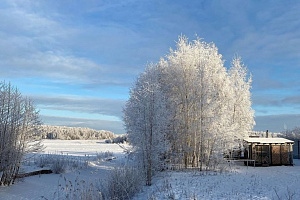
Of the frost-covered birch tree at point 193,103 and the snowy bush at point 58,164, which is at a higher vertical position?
the frost-covered birch tree at point 193,103

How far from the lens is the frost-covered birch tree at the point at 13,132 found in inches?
659

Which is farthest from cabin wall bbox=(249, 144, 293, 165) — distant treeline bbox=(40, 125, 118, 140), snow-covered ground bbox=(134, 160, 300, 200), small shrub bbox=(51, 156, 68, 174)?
distant treeline bbox=(40, 125, 118, 140)

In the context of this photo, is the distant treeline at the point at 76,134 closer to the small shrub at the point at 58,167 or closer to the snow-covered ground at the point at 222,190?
the small shrub at the point at 58,167

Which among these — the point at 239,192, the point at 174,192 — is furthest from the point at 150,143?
the point at 239,192

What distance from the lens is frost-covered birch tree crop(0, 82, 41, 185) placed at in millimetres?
16750

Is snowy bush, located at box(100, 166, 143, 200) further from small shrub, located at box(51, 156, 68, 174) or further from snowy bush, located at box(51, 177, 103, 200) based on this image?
small shrub, located at box(51, 156, 68, 174)

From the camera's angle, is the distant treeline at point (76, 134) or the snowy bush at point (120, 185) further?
the distant treeline at point (76, 134)

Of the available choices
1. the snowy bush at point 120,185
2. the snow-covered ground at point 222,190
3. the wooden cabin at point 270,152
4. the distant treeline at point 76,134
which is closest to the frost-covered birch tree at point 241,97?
the wooden cabin at point 270,152

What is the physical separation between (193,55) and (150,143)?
10.2 metres

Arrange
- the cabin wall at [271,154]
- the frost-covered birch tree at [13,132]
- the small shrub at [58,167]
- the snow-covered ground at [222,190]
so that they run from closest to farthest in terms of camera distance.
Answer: the snow-covered ground at [222,190] < the frost-covered birch tree at [13,132] < the small shrub at [58,167] < the cabin wall at [271,154]

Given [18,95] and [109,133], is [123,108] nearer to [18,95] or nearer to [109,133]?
[18,95]

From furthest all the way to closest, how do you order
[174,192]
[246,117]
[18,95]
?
[246,117]
[18,95]
[174,192]

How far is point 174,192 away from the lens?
13.8 metres

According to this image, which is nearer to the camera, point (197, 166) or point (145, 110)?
point (145, 110)
